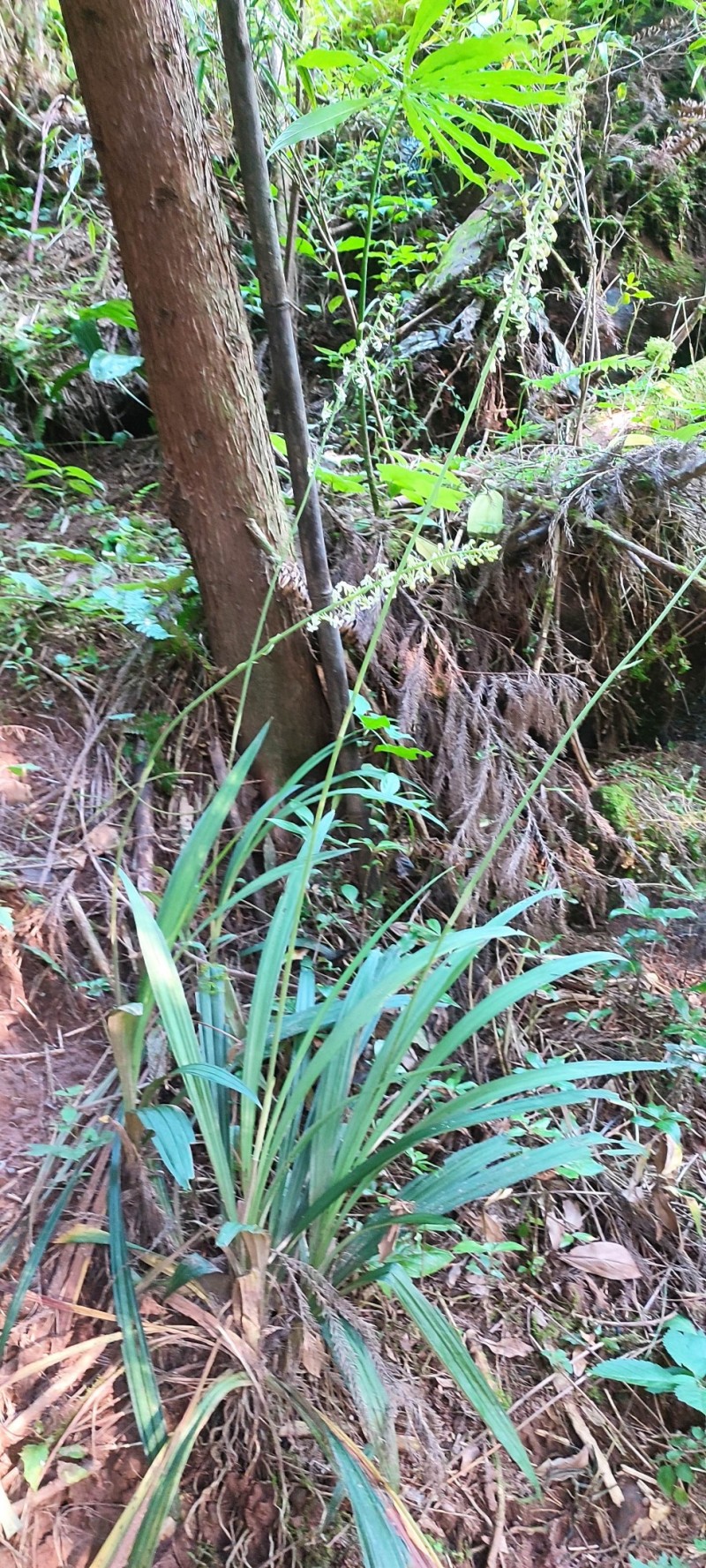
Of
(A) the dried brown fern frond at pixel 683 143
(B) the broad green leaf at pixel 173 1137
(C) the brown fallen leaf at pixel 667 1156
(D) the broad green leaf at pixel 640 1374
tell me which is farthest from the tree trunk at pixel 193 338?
(A) the dried brown fern frond at pixel 683 143

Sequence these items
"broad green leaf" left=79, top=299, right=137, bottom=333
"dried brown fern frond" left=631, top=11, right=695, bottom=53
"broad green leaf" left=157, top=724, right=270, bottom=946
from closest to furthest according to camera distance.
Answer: "broad green leaf" left=157, top=724, right=270, bottom=946
"broad green leaf" left=79, top=299, right=137, bottom=333
"dried brown fern frond" left=631, top=11, right=695, bottom=53

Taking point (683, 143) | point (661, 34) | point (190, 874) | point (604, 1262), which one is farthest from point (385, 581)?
point (661, 34)

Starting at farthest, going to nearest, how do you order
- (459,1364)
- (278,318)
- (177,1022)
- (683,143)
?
(683,143)
(278,318)
(177,1022)
(459,1364)

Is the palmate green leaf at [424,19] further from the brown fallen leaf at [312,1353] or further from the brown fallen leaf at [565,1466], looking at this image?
the brown fallen leaf at [565,1466]

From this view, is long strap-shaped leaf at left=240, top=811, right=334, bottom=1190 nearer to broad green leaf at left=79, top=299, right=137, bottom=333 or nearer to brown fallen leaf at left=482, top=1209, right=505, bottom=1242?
brown fallen leaf at left=482, top=1209, right=505, bottom=1242

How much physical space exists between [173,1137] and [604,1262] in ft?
2.60

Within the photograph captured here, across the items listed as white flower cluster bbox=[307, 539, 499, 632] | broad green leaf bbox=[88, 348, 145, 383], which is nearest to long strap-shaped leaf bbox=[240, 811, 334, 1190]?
white flower cluster bbox=[307, 539, 499, 632]

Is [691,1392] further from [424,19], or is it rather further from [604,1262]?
[424,19]

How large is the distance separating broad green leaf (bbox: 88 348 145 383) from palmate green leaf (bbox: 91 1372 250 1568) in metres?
2.22

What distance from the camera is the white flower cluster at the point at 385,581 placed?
A: 1030 mm

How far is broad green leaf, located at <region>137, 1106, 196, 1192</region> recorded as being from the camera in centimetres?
92

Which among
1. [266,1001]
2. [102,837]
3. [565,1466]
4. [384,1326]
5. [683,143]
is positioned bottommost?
[565,1466]

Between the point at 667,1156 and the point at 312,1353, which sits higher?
the point at 312,1353

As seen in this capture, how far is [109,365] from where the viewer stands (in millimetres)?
2152
